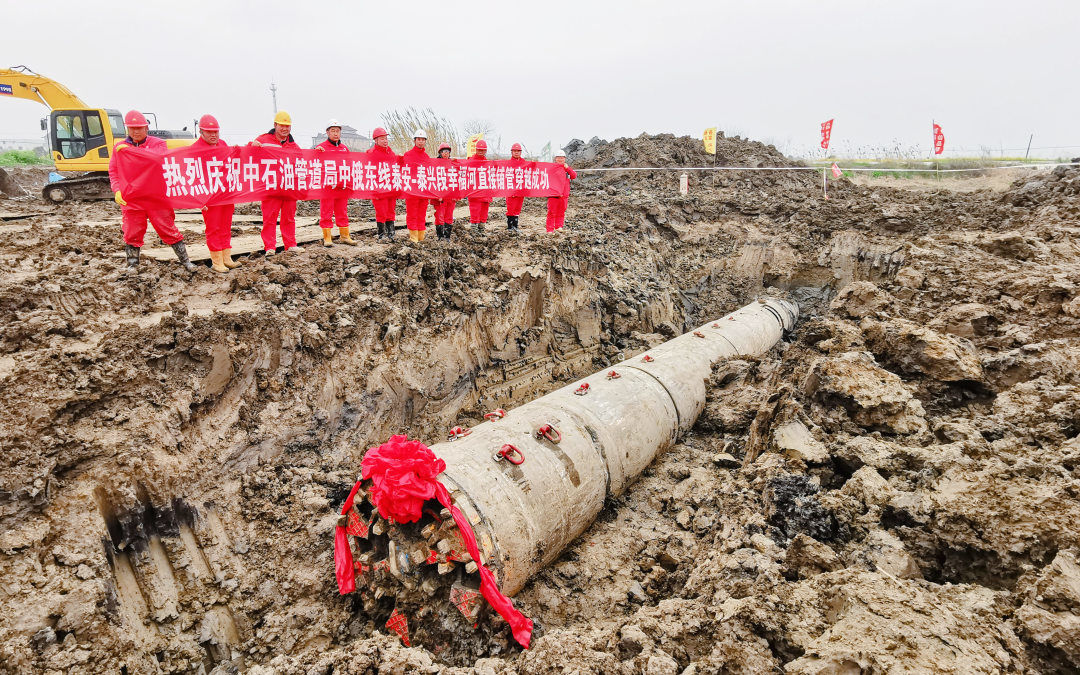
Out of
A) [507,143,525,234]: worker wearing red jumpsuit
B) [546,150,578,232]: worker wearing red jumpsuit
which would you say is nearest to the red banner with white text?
[507,143,525,234]: worker wearing red jumpsuit

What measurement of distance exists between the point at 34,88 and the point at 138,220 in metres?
10.2

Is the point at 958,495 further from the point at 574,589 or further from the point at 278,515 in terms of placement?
the point at 278,515

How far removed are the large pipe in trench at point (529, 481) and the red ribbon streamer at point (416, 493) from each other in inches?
4.6

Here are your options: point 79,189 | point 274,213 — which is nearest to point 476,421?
point 274,213

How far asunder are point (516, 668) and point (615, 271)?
7.04 meters

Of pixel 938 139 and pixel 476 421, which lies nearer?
pixel 476 421

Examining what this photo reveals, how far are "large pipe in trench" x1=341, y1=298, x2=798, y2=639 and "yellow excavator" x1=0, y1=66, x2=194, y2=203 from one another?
1069 centimetres

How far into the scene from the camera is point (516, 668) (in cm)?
291

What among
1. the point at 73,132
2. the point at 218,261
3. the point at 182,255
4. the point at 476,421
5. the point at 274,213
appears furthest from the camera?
the point at 73,132

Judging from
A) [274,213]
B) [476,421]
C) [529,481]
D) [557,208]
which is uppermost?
[557,208]

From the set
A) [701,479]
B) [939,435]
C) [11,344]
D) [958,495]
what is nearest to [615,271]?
[701,479]

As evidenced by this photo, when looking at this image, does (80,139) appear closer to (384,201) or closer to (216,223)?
(384,201)

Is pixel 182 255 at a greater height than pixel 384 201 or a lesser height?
lesser

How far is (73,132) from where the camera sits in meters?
10.6
